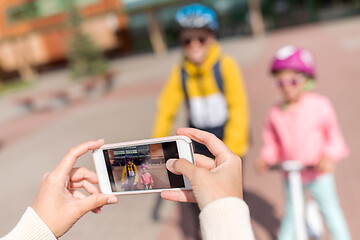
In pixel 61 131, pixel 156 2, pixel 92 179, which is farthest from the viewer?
pixel 156 2

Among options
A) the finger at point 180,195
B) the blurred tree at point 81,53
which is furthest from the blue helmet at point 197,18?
the blurred tree at point 81,53

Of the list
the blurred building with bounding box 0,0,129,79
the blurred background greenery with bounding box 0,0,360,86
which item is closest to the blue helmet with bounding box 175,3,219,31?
the blurred background greenery with bounding box 0,0,360,86

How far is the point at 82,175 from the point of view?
1317mm

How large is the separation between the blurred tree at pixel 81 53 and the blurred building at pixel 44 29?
13.3 feet

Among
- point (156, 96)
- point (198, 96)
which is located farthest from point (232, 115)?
point (156, 96)

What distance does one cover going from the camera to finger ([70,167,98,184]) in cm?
129

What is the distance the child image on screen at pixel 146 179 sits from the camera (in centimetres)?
119

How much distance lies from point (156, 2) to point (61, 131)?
12889mm

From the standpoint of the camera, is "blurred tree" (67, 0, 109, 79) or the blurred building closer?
"blurred tree" (67, 0, 109, 79)

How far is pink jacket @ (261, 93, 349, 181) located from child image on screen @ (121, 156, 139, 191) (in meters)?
1.33

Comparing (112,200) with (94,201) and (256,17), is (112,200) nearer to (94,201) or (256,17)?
(94,201)

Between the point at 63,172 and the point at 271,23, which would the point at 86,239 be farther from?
the point at 271,23

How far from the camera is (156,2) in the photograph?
18.5 metres

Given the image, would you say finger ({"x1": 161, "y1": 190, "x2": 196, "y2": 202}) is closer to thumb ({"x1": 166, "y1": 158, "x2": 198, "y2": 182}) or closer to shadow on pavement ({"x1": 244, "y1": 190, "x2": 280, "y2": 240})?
thumb ({"x1": 166, "y1": 158, "x2": 198, "y2": 182})
